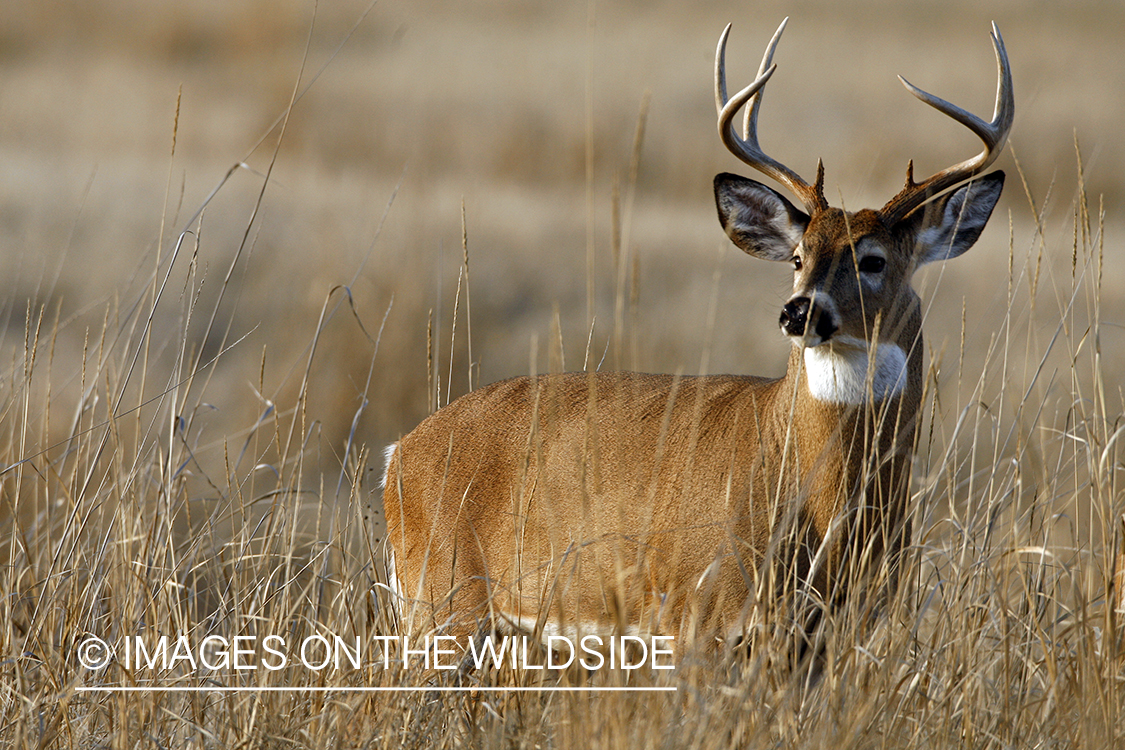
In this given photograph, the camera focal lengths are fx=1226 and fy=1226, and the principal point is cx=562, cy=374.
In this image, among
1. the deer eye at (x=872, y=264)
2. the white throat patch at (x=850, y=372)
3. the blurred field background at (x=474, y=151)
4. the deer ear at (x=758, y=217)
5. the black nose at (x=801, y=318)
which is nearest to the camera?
the black nose at (x=801, y=318)

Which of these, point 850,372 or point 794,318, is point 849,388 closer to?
point 850,372

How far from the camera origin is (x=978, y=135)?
3584mm

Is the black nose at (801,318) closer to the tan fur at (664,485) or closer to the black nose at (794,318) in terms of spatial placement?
the black nose at (794,318)

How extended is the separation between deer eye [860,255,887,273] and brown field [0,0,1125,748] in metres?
Answer: 0.40

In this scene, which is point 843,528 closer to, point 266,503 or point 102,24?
point 266,503

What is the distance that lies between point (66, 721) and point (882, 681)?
177 centimetres

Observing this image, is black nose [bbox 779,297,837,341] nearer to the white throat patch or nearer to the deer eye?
the white throat patch

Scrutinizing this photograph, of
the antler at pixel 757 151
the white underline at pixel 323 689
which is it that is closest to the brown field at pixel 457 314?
the white underline at pixel 323 689

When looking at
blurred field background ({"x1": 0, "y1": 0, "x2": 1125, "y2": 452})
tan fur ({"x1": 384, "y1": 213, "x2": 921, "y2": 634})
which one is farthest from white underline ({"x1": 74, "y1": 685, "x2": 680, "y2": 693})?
blurred field background ({"x1": 0, "y1": 0, "x2": 1125, "y2": 452})

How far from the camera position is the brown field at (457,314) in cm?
280

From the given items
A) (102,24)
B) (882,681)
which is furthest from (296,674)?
(102,24)

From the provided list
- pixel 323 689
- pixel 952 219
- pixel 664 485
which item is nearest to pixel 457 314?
pixel 664 485

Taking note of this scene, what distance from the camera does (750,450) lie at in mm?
3533

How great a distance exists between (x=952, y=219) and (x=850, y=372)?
2.50 ft
